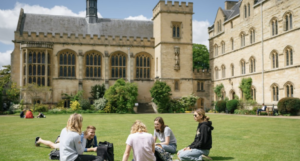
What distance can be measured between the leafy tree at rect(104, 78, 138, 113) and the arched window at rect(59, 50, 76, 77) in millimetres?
5622

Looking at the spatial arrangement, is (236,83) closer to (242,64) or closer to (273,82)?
(242,64)

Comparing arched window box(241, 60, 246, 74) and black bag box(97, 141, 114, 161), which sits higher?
arched window box(241, 60, 246, 74)

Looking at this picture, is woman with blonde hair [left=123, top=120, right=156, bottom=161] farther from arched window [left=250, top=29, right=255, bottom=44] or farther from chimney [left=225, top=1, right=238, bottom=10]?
chimney [left=225, top=1, right=238, bottom=10]

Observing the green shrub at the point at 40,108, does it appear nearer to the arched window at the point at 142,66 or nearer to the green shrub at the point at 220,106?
the arched window at the point at 142,66

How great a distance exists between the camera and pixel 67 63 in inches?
1396

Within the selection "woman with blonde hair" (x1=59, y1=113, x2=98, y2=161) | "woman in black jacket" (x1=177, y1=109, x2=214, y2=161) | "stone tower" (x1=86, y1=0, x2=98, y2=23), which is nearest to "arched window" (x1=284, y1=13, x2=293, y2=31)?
"woman in black jacket" (x1=177, y1=109, x2=214, y2=161)

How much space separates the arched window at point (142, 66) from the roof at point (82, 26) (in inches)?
117

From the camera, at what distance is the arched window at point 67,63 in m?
35.4

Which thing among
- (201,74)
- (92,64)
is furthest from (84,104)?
(201,74)

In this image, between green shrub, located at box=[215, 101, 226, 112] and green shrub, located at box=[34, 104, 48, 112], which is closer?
green shrub, located at box=[34, 104, 48, 112]

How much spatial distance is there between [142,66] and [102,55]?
4857 millimetres

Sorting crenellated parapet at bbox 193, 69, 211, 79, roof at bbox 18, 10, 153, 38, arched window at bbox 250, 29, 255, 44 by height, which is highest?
roof at bbox 18, 10, 153, 38

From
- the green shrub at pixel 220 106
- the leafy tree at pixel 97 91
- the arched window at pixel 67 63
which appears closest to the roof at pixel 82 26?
the arched window at pixel 67 63

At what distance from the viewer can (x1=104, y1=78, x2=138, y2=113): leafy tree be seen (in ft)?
106
